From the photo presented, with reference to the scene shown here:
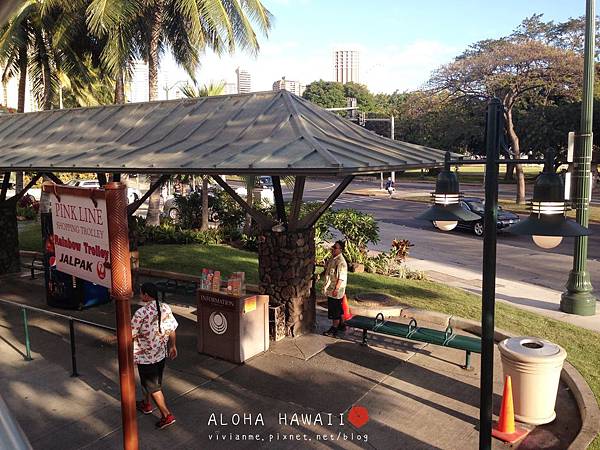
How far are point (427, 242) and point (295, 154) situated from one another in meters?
15.3

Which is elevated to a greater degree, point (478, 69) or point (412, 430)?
point (478, 69)

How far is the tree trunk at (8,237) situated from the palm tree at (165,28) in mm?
6756

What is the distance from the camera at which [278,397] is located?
7246 mm

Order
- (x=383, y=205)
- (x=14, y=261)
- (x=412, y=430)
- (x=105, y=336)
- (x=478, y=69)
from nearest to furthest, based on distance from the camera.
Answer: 1. (x=412, y=430)
2. (x=105, y=336)
3. (x=14, y=261)
4. (x=478, y=69)
5. (x=383, y=205)

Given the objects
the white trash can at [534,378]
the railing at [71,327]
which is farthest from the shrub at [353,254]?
the white trash can at [534,378]

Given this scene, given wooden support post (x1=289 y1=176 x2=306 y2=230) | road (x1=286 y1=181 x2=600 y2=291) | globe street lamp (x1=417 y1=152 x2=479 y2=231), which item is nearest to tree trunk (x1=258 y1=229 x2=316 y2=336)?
wooden support post (x1=289 y1=176 x2=306 y2=230)

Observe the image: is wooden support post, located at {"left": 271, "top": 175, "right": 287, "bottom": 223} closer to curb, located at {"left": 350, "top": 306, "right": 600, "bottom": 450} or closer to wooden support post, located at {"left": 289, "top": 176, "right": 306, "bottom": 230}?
wooden support post, located at {"left": 289, "top": 176, "right": 306, "bottom": 230}

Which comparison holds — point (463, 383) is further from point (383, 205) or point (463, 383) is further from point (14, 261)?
point (383, 205)

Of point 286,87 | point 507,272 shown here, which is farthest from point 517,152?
point 286,87

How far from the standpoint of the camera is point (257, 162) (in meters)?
7.42

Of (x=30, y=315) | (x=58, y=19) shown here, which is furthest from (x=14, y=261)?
(x=58, y=19)

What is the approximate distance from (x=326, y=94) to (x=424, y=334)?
3566 inches

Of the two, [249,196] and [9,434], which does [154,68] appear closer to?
[249,196]

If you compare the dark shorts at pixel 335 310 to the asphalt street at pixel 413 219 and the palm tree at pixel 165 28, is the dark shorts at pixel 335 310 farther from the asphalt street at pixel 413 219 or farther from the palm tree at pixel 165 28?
the palm tree at pixel 165 28
